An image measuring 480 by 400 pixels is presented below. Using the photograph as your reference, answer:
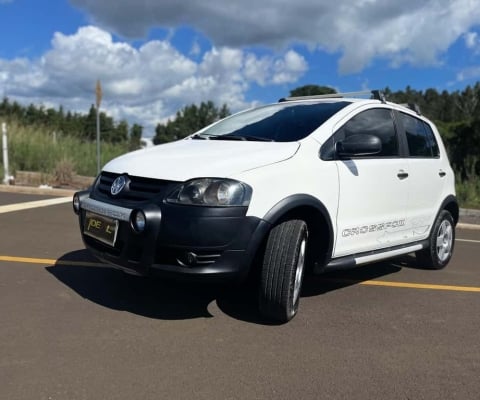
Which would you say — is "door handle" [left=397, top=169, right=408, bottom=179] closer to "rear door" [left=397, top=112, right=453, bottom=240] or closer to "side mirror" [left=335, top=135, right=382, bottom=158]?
"rear door" [left=397, top=112, right=453, bottom=240]

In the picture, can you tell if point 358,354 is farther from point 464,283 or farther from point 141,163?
point 464,283

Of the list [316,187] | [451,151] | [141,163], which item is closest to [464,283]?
[316,187]

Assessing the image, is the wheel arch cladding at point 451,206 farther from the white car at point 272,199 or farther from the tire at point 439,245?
the white car at point 272,199

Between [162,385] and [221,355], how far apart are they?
502 millimetres

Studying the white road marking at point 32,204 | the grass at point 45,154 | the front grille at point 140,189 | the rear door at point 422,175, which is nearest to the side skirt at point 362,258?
the rear door at point 422,175

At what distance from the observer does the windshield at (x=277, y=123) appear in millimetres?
4180

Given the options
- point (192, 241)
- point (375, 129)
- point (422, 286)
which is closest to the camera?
point (192, 241)

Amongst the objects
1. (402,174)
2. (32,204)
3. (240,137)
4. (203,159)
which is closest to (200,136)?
(240,137)

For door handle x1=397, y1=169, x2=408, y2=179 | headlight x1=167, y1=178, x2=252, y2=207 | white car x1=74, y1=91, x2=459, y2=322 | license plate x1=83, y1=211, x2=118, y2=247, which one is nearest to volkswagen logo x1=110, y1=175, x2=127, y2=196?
white car x1=74, y1=91, x2=459, y2=322

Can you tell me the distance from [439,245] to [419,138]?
1.21 metres

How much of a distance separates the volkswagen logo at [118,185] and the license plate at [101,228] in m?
0.20

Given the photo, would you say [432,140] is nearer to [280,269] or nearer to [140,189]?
[280,269]

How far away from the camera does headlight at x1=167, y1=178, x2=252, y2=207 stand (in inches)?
132

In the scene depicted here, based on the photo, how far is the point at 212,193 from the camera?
336 centimetres
